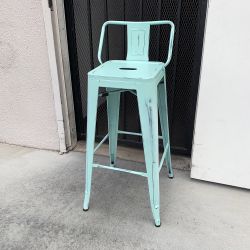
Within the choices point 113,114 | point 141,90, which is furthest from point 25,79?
point 141,90

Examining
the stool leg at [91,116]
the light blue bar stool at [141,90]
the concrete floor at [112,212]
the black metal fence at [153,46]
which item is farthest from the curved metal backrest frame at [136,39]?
the concrete floor at [112,212]

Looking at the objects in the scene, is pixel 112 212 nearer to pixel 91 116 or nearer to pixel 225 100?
pixel 91 116

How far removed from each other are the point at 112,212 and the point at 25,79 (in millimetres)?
1357

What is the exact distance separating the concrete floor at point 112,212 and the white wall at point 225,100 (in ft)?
0.60

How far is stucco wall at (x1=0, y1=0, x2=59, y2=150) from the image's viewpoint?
209cm

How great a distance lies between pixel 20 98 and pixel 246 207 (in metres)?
2.02

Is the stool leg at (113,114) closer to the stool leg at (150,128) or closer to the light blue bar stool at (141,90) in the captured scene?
the light blue bar stool at (141,90)

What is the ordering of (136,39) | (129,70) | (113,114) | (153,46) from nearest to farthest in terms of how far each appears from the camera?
(129,70)
(136,39)
(113,114)
(153,46)

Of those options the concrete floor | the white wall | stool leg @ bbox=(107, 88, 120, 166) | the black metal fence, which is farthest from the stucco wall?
the white wall

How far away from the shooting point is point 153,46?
2090 mm

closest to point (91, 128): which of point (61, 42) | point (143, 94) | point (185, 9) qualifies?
point (143, 94)

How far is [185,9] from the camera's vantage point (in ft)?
6.23

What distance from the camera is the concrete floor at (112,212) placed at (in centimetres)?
155

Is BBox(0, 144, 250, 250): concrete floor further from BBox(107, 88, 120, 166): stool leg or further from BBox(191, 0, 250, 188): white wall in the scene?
BBox(107, 88, 120, 166): stool leg
